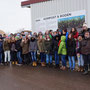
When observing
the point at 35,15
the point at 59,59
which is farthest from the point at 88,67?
the point at 35,15

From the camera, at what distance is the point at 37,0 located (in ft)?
38.8

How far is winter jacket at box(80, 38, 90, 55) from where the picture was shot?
637 centimetres

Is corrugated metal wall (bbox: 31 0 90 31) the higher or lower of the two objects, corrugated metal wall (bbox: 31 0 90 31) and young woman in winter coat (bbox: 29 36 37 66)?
the higher

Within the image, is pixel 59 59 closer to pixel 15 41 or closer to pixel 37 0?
pixel 15 41

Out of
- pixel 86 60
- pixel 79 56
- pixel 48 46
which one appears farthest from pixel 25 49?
pixel 86 60

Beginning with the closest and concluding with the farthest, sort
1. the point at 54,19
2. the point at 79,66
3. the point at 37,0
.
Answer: the point at 79,66 < the point at 54,19 < the point at 37,0

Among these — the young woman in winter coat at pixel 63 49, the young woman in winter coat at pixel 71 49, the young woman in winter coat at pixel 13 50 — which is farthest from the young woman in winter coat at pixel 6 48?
the young woman in winter coat at pixel 71 49

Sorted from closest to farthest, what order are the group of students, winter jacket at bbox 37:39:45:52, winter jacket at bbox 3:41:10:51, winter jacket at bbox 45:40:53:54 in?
the group of students
winter jacket at bbox 45:40:53:54
winter jacket at bbox 37:39:45:52
winter jacket at bbox 3:41:10:51

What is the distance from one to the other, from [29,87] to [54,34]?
3957mm

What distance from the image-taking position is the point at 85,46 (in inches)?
255

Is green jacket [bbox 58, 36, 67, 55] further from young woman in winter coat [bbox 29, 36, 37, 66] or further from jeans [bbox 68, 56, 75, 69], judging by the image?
young woman in winter coat [bbox 29, 36, 37, 66]

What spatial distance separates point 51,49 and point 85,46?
2195 mm

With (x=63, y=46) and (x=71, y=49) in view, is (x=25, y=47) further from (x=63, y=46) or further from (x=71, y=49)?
(x=71, y=49)

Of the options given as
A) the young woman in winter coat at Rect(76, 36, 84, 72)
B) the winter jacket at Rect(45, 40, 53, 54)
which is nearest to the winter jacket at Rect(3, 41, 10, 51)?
the winter jacket at Rect(45, 40, 53, 54)
